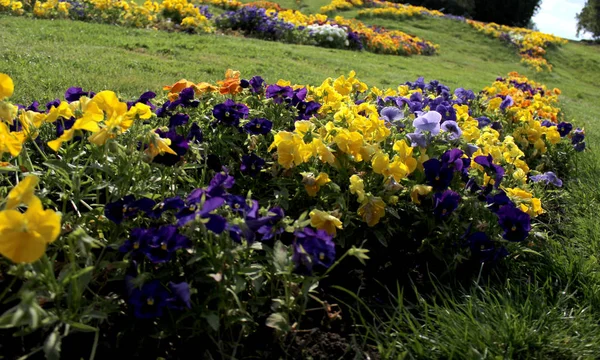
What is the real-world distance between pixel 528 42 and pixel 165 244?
1889 cm

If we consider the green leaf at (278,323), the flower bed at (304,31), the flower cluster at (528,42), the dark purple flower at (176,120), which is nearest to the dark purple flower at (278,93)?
the dark purple flower at (176,120)

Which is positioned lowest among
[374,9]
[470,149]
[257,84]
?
[470,149]

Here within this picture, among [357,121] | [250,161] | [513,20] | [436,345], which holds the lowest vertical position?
[436,345]

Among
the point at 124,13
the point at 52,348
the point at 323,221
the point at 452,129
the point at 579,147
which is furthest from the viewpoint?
the point at 124,13

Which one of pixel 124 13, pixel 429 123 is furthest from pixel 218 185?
pixel 124 13

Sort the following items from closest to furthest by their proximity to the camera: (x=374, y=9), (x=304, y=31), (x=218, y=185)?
(x=218, y=185) → (x=304, y=31) → (x=374, y=9)

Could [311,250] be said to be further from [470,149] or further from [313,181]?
[470,149]

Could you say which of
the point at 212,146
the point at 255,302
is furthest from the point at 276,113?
the point at 255,302

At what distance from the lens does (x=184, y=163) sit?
7.92 ft

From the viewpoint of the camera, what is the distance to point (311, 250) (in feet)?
5.98

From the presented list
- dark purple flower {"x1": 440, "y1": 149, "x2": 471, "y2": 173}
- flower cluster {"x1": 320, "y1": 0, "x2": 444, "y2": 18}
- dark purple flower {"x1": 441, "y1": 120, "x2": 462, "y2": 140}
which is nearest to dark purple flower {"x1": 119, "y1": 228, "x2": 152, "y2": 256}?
dark purple flower {"x1": 440, "y1": 149, "x2": 471, "y2": 173}

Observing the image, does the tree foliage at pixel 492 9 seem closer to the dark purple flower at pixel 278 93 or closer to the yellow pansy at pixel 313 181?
the dark purple flower at pixel 278 93

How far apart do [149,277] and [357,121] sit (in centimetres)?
142

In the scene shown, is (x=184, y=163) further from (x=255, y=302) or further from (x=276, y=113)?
(x=276, y=113)
